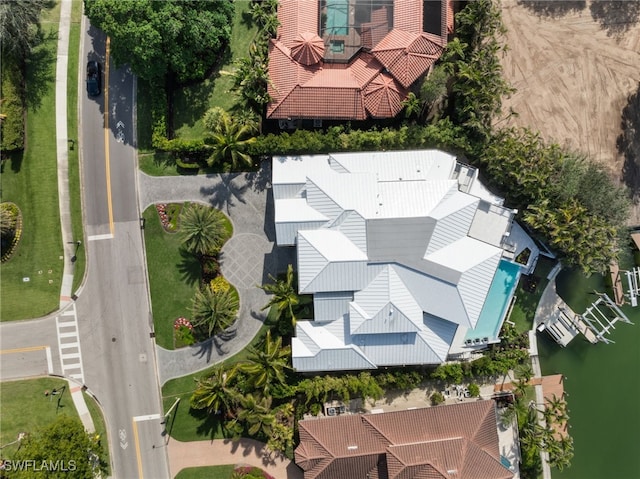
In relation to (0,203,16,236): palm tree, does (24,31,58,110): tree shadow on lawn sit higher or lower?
higher

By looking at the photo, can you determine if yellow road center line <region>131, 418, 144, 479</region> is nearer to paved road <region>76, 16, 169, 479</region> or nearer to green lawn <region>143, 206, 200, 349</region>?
paved road <region>76, 16, 169, 479</region>

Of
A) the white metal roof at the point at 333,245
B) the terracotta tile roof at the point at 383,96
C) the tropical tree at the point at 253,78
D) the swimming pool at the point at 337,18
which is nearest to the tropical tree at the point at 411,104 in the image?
the terracotta tile roof at the point at 383,96

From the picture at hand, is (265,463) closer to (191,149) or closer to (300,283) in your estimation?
(300,283)

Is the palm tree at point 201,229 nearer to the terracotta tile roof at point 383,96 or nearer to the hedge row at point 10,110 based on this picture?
the terracotta tile roof at point 383,96

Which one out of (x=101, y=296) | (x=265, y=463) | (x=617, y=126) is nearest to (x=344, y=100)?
(x=617, y=126)

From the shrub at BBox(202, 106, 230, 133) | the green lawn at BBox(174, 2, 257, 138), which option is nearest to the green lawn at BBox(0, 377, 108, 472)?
the green lawn at BBox(174, 2, 257, 138)

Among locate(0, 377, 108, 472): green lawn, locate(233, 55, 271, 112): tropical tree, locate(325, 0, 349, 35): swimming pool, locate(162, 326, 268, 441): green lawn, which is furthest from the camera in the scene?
locate(162, 326, 268, 441): green lawn
